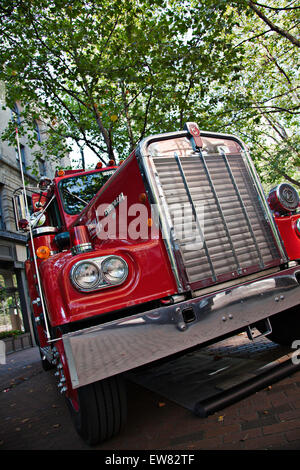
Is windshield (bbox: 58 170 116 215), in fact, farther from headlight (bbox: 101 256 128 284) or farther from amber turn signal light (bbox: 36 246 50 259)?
headlight (bbox: 101 256 128 284)

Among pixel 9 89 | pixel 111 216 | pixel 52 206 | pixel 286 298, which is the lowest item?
pixel 286 298

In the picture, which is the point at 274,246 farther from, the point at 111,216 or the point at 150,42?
the point at 150,42

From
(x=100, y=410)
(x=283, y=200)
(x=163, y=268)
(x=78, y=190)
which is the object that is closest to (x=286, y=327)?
(x=283, y=200)

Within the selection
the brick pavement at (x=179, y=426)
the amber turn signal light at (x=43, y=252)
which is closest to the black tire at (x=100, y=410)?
the brick pavement at (x=179, y=426)

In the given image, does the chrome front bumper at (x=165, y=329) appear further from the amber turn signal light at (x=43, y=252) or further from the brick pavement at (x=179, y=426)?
the amber turn signal light at (x=43, y=252)

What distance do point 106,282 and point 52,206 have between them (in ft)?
9.20

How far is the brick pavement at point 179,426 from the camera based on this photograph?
2451 mm

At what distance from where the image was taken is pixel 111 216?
3.65 metres

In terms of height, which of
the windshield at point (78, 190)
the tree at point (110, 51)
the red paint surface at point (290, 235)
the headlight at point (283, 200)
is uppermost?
the tree at point (110, 51)

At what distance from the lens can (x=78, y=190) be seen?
498 centimetres

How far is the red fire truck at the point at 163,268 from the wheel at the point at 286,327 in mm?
33

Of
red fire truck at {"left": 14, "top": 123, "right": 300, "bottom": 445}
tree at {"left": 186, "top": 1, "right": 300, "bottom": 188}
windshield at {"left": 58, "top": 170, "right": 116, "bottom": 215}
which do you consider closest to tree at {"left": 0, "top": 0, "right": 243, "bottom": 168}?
tree at {"left": 186, "top": 1, "right": 300, "bottom": 188}

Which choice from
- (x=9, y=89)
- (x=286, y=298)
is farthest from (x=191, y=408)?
(x=9, y=89)

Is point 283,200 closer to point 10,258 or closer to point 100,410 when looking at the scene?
point 100,410
